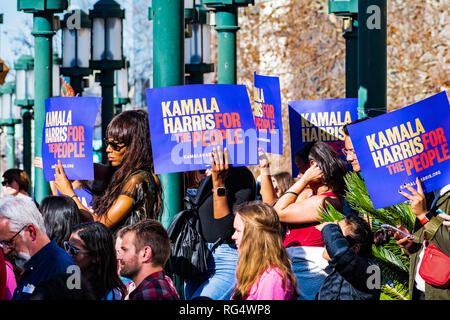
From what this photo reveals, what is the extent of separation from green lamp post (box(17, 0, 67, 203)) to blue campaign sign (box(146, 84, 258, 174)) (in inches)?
226

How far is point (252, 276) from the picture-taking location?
17.7ft

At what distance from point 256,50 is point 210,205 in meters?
19.0

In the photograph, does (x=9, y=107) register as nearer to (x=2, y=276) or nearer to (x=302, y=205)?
(x=302, y=205)

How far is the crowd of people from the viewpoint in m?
5.27

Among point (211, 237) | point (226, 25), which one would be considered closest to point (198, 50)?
point (226, 25)

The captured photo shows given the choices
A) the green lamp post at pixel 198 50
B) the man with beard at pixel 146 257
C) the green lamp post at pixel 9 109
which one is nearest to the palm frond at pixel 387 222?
the man with beard at pixel 146 257

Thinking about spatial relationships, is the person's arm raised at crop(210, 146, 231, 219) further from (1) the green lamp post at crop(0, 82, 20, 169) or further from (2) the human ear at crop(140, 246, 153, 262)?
(1) the green lamp post at crop(0, 82, 20, 169)

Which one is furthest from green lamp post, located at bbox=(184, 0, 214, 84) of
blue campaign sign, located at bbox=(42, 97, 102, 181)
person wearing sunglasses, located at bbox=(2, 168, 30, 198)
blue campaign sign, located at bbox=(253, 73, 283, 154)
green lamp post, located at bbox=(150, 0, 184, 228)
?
green lamp post, located at bbox=(150, 0, 184, 228)

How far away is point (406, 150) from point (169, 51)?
1.91 m

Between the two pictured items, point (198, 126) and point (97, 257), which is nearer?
point (97, 257)

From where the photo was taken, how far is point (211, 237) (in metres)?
6.48

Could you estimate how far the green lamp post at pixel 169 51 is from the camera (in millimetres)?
6887

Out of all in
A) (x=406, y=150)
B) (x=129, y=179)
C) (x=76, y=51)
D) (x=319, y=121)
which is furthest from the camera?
(x=76, y=51)

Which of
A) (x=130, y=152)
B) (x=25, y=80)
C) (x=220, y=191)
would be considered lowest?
(x=220, y=191)
